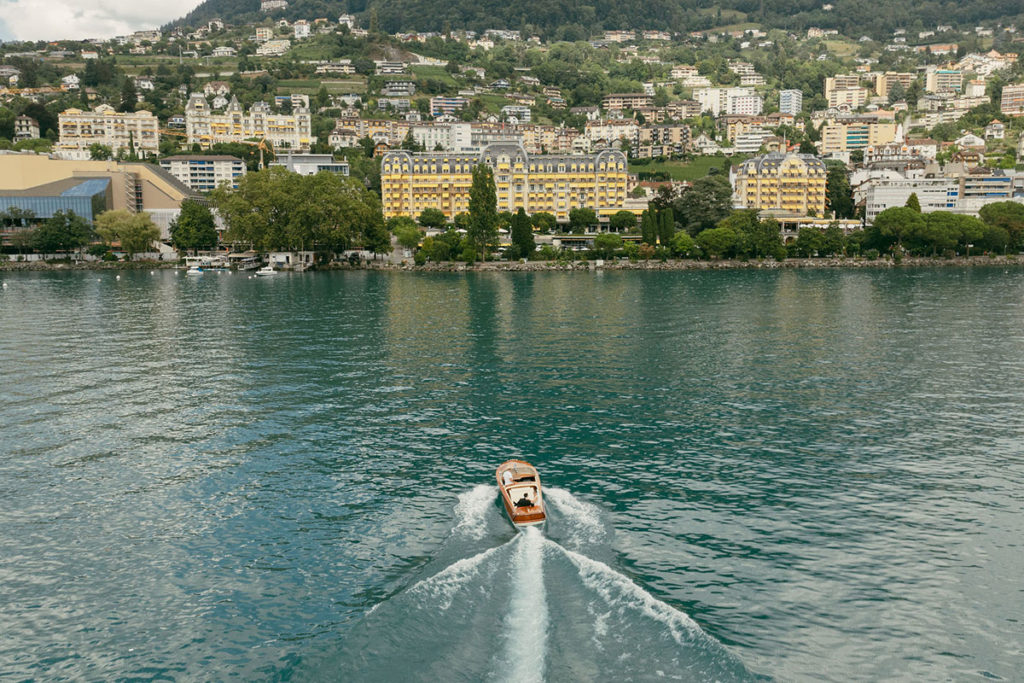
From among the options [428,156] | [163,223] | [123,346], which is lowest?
[123,346]

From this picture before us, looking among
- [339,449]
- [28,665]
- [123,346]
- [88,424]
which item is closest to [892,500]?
[339,449]

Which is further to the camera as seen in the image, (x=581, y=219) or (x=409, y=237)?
(x=581, y=219)

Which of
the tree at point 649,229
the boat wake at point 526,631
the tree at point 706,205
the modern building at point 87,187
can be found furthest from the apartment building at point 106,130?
the boat wake at point 526,631

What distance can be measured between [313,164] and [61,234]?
2175 inches

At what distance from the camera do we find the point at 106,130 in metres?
186

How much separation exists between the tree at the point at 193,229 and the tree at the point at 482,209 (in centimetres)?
4589

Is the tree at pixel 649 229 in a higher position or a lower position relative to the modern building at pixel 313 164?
lower

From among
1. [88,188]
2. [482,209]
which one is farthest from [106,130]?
[482,209]

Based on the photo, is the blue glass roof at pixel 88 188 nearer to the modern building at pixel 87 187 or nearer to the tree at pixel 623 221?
the modern building at pixel 87 187

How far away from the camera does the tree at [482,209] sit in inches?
4616

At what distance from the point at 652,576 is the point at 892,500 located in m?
9.61

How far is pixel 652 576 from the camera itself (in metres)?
20.3

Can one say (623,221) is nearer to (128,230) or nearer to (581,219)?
(581,219)

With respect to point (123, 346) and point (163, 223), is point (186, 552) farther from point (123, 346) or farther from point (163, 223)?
point (163, 223)
